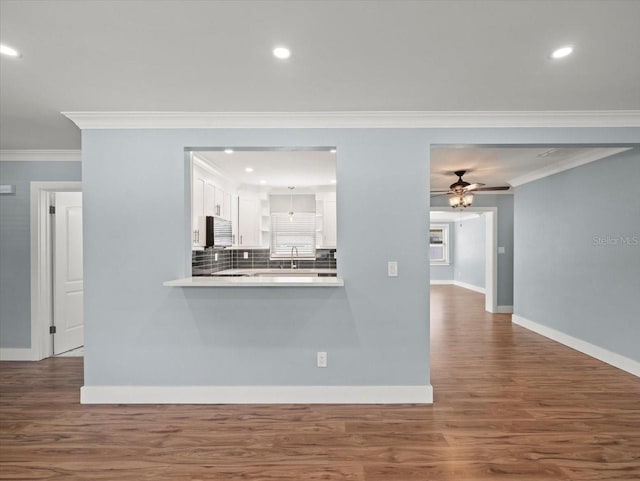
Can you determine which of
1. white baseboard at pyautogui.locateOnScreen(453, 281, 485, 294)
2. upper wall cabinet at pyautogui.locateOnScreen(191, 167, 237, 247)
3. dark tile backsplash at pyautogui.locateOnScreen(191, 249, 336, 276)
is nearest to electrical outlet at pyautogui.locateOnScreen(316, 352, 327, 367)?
upper wall cabinet at pyautogui.locateOnScreen(191, 167, 237, 247)

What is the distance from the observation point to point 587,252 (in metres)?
4.62

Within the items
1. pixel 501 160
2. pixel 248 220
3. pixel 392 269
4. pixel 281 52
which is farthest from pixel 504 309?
pixel 281 52

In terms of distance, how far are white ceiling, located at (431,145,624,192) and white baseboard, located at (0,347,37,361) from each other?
5.52 metres

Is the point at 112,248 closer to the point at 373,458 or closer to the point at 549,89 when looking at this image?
the point at 373,458

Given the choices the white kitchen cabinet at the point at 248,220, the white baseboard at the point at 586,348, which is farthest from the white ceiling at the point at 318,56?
the white kitchen cabinet at the point at 248,220

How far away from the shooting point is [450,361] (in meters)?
4.35

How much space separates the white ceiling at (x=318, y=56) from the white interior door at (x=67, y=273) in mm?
1904

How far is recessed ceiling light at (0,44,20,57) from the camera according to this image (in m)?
2.11

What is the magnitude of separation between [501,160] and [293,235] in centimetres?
385

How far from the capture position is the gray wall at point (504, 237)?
7398 mm

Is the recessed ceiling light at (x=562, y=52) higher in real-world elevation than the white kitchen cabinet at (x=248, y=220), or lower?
higher

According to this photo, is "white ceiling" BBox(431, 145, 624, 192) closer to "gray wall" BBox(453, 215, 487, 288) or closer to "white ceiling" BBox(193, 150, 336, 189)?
"white ceiling" BBox(193, 150, 336, 189)

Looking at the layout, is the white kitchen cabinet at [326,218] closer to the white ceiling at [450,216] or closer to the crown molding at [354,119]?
the crown molding at [354,119]

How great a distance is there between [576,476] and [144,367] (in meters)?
3.31
